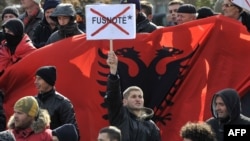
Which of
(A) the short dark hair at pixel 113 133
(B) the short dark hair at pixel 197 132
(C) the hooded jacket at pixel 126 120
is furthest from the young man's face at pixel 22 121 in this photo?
(B) the short dark hair at pixel 197 132

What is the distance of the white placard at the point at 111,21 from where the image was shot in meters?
12.3

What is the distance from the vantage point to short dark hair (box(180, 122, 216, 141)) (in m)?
10.8

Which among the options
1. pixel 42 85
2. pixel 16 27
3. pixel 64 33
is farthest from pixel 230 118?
pixel 16 27

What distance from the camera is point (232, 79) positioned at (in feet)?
43.8

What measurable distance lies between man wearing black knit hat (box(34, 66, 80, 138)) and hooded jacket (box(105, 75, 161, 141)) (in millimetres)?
552

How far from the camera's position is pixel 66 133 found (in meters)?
11.7

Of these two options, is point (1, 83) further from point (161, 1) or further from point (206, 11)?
point (161, 1)

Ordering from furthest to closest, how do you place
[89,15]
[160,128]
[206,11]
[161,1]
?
[161,1]
[206,11]
[160,128]
[89,15]

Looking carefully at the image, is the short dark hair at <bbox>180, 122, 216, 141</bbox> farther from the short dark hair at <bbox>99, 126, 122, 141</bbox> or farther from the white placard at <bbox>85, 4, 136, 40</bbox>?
the white placard at <bbox>85, 4, 136, 40</bbox>

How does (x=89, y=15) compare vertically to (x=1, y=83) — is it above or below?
above

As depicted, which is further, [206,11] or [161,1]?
[161,1]

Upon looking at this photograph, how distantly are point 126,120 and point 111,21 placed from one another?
112 cm

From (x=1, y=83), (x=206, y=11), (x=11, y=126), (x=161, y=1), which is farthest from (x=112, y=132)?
(x=161, y=1)

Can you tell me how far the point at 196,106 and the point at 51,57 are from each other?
77.5 inches
